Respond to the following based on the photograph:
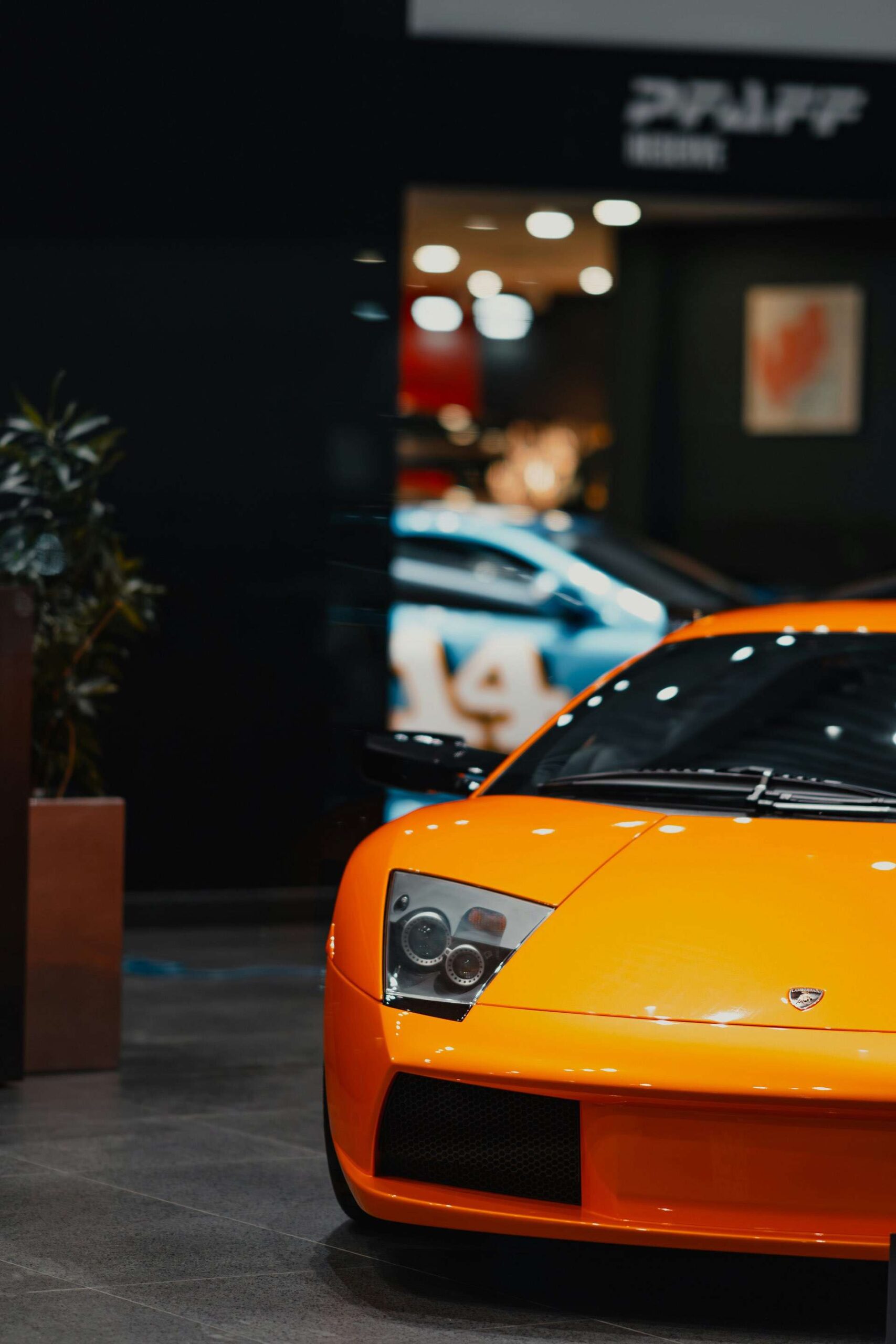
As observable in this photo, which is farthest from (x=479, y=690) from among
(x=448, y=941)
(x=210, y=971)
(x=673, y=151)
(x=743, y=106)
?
(x=448, y=941)

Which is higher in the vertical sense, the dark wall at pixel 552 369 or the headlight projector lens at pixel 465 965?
the dark wall at pixel 552 369

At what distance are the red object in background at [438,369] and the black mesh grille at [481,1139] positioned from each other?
573 inches

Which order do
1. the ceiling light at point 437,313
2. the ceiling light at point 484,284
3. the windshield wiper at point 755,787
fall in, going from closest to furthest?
the windshield wiper at point 755,787, the ceiling light at point 484,284, the ceiling light at point 437,313

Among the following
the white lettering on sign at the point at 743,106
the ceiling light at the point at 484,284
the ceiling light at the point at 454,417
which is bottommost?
the ceiling light at the point at 454,417

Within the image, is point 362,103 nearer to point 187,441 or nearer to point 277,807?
point 187,441

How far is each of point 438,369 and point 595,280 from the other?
2.22 m

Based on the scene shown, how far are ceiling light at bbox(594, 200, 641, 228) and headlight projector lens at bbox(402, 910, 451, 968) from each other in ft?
25.6

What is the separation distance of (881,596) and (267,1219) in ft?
12.2

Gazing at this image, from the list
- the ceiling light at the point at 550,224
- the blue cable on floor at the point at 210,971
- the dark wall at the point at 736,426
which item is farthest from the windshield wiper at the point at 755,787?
the dark wall at the point at 736,426

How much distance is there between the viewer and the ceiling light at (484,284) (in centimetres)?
1548

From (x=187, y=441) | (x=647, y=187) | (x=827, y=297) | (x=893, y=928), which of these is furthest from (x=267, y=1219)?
(x=827, y=297)

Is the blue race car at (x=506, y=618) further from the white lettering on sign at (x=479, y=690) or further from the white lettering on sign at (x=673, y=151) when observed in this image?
the white lettering on sign at (x=673, y=151)

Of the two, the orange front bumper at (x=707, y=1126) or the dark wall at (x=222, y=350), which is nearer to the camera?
the orange front bumper at (x=707, y=1126)

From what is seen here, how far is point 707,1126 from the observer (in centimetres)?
282
